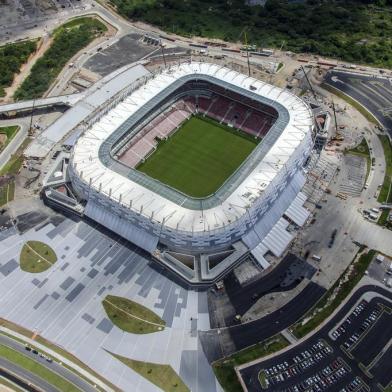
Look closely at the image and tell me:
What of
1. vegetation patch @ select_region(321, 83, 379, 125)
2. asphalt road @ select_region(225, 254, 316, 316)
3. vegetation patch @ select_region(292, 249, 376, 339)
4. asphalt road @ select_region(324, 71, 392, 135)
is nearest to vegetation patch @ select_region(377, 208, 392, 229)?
vegetation patch @ select_region(292, 249, 376, 339)

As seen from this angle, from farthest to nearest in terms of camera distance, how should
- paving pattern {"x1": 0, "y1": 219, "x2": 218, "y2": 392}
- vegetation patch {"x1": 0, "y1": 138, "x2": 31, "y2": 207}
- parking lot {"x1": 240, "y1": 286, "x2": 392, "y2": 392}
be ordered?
1. vegetation patch {"x1": 0, "y1": 138, "x2": 31, "y2": 207}
2. paving pattern {"x1": 0, "y1": 219, "x2": 218, "y2": 392}
3. parking lot {"x1": 240, "y1": 286, "x2": 392, "y2": 392}

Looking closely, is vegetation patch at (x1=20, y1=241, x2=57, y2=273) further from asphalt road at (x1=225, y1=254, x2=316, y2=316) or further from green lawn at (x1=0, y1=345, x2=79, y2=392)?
asphalt road at (x1=225, y1=254, x2=316, y2=316)

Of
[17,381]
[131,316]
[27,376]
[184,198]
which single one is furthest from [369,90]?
[17,381]

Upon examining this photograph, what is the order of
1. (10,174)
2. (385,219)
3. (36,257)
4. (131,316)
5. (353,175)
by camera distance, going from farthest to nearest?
(10,174) → (353,175) → (385,219) → (36,257) → (131,316)

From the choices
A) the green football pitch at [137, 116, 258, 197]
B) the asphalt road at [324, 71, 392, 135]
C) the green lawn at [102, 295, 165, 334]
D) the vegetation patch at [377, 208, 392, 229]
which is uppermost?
the asphalt road at [324, 71, 392, 135]

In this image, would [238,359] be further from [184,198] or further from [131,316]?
[184,198]

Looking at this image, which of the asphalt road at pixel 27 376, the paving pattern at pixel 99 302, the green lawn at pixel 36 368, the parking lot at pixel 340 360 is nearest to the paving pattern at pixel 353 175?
the parking lot at pixel 340 360
